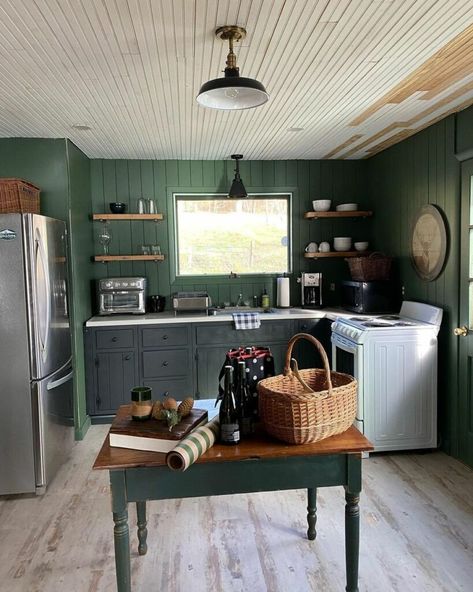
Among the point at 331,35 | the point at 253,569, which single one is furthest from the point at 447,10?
the point at 253,569

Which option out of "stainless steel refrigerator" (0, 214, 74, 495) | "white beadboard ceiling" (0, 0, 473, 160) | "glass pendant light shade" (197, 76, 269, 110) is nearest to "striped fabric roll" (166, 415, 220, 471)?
"glass pendant light shade" (197, 76, 269, 110)

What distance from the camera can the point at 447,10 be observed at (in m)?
1.95

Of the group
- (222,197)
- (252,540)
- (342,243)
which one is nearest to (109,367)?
(222,197)

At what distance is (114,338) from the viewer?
14.1 ft

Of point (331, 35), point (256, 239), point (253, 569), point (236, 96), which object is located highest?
point (331, 35)

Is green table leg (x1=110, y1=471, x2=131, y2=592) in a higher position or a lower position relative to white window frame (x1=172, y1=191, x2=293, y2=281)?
lower

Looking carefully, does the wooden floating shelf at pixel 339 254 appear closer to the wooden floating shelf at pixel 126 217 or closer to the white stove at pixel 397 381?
the white stove at pixel 397 381

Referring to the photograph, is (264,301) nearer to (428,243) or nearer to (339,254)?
(339,254)

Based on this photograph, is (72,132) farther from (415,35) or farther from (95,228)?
(415,35)

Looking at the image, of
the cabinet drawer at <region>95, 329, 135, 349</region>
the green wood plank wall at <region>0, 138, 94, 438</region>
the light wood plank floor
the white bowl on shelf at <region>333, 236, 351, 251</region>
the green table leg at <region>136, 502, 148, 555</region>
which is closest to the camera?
the light wood plank floor

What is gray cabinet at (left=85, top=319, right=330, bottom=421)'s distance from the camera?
4293mm

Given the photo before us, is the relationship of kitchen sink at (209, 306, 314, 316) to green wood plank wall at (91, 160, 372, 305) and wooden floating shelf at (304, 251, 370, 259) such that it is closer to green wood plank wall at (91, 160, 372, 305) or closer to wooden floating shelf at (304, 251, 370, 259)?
green wood plank wall at (91, 160, 372, 305)

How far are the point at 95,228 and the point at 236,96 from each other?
301 cm

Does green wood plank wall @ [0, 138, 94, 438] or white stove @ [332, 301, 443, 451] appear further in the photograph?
green wood plank wall @ [0, 138, 94, 438]
